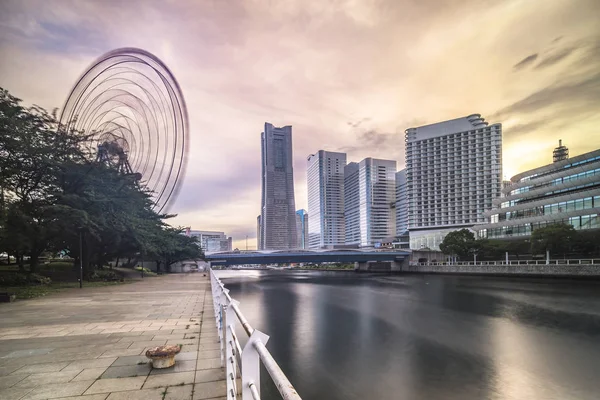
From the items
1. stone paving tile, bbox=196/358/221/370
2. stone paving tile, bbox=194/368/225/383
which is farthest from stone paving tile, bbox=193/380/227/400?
stone paving tile, bbox=196/358/221/370

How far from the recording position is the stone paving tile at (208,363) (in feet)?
22.6

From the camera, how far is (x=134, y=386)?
19.3 feet

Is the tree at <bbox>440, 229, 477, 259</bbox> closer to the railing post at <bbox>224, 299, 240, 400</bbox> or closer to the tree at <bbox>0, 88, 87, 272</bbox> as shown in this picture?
the tree at <bbox>0, 88, 87, 272</bbox>

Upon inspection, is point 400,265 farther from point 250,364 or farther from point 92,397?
point 250,364

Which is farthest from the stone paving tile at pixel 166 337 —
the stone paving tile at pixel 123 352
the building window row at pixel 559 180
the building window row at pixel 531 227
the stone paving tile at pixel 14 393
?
the building window row at pixel 559 180

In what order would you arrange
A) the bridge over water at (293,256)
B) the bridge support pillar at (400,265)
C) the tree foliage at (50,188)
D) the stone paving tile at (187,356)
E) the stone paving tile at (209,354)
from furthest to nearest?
the bridge support pillar at (400,265) → the bridge over water at (293,256) → the tree foliage at (50,188) → the stone paving tile at (209,354) → the stone paving tile at (187,356)

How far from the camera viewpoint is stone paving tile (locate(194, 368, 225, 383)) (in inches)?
245

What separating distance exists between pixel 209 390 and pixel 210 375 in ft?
2.44

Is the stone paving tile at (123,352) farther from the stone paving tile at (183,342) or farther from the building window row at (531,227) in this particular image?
the building window row at (531,227)

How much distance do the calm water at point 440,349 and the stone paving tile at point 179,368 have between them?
6.48 metres

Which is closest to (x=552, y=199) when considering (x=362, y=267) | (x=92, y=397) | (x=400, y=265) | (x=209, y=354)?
(x=400, y=265)

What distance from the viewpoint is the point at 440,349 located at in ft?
61.2

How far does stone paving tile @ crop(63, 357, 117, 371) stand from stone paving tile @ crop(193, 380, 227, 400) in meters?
2.67

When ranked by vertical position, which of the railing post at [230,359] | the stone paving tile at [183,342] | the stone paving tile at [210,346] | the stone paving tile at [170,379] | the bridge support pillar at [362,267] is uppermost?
the railing post at [230,359]
